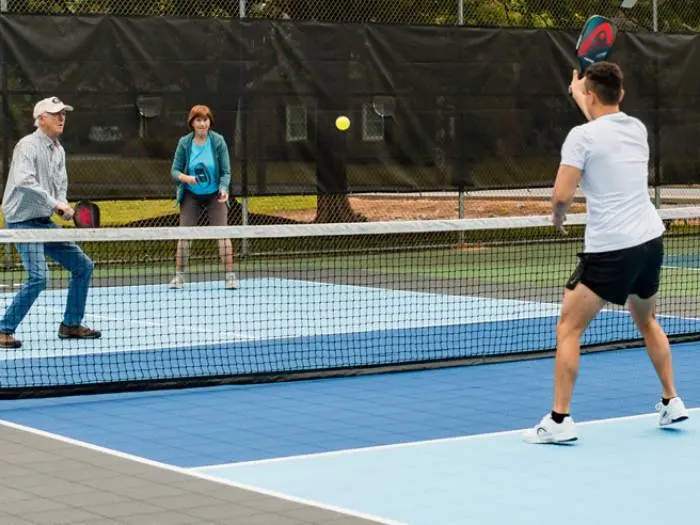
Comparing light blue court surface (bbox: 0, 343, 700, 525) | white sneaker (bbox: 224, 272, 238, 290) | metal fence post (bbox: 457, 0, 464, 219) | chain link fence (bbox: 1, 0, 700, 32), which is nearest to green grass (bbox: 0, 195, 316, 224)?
chain link fence (bbox: 1, 0, 700, 32)

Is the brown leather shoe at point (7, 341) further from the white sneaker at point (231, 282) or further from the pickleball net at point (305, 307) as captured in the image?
the white sneaker at point (231, 282)

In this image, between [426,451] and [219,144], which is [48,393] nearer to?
[426,451]

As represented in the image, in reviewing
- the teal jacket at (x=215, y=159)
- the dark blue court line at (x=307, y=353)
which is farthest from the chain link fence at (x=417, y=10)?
the dark blue court line at (x=307, y=353)

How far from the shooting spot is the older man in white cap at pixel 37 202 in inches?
366

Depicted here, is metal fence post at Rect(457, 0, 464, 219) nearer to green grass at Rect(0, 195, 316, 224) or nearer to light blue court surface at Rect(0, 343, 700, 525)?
green grass at Rect(0, 195, 316, 224)

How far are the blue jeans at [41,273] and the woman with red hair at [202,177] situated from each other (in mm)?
2977

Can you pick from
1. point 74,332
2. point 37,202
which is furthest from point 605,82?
point 74,332

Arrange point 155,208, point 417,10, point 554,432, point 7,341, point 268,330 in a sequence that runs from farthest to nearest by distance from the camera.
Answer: point 155,208
point 417,10
point 268,330
point 7,341
point 554,432

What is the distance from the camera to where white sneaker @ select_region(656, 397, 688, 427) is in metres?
6.79

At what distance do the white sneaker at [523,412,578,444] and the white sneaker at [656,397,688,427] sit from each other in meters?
0.51

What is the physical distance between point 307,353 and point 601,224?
3.08 meters

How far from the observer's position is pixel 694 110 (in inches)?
693

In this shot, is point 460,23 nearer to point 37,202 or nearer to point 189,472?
point 37,202

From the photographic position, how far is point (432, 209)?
21.5 metres
